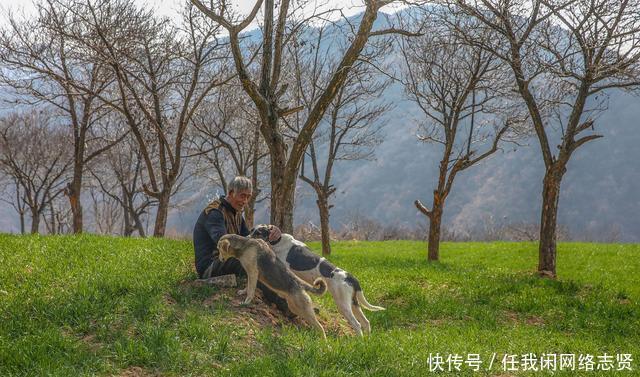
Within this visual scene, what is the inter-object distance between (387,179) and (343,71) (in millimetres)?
125926

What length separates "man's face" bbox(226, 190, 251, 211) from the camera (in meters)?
7.90

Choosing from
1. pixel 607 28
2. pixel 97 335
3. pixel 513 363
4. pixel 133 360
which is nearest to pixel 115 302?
pixel 97 335

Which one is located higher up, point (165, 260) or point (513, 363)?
point (165, 260)

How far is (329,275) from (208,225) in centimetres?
192

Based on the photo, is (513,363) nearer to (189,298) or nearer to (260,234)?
(260,234)

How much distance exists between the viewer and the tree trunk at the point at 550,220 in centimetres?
1412

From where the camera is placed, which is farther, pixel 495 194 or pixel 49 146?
pixel 495 194

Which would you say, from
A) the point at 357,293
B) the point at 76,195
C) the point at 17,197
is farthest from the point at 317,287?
the point at 17,197

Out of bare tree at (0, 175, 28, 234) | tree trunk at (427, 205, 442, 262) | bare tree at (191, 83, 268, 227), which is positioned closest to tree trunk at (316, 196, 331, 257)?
bare tree at (191, 83, 268, 227)

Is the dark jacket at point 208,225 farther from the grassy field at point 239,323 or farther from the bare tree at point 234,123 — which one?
the bare tree at point 234,123

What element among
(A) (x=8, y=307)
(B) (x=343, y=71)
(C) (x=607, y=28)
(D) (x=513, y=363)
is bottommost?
(D) (x=513, y=363)

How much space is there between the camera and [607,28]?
12641mm

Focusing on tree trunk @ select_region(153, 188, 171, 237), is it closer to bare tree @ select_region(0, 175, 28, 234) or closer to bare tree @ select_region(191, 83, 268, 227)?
bare tree @ select_region(191, 83, 268, 227)

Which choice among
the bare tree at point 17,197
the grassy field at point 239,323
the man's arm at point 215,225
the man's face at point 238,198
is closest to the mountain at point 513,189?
the bare tree at point 17,197
